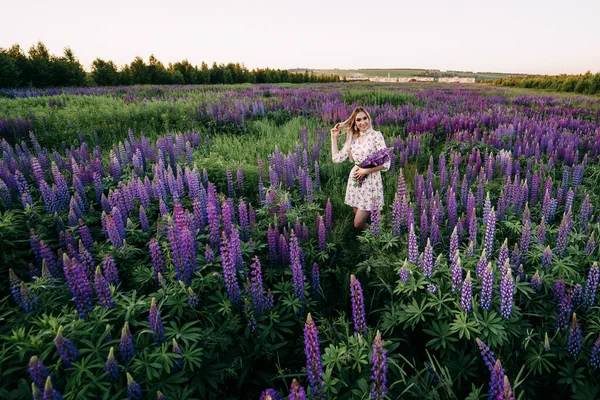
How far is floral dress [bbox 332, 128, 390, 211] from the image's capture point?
4.54 m

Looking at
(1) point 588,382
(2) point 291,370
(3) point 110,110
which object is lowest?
(2) point 291,370

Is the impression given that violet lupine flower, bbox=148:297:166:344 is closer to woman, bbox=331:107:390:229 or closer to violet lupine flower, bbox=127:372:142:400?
violet lupine flower, bbox=127:372:142:400

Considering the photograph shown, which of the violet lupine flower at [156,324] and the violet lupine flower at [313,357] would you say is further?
the violet lupine flower at [156,324]

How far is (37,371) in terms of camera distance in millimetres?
1684

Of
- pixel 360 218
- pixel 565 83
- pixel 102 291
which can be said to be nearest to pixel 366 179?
pixel 360 218

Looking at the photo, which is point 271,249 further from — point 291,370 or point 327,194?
Answer: point 327,194

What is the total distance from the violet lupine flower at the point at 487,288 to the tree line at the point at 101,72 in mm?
31124

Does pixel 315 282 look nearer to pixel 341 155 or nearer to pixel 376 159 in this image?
pixel 376 159

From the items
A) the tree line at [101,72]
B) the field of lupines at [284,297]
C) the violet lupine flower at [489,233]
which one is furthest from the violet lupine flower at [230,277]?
the tree line at [101,72]

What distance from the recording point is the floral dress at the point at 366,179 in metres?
4.54

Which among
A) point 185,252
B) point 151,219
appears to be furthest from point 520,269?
point 151,219

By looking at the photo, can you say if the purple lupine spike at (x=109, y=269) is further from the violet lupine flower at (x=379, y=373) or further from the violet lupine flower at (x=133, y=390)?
the violet lupine flower at (x=379, y=373)

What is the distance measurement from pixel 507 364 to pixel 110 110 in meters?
11.1

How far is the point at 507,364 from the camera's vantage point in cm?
228
